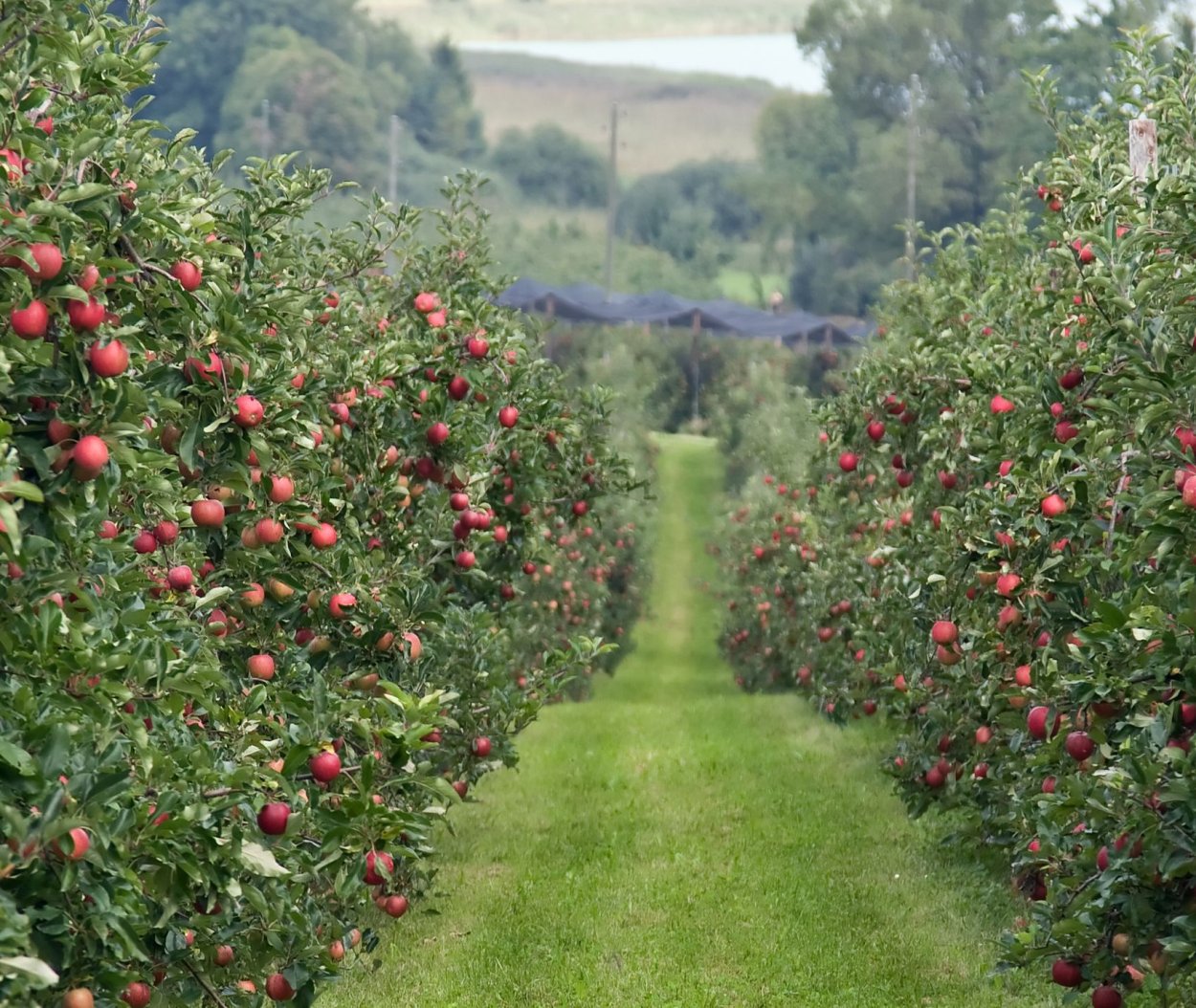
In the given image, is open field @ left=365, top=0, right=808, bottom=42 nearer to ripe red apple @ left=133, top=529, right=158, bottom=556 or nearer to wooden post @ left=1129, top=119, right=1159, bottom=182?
wooden post @ left=1129, top=119, right=1159, bottom=182

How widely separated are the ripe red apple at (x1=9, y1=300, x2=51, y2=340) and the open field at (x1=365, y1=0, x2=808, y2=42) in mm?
179624

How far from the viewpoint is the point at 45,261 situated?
12.9 feet

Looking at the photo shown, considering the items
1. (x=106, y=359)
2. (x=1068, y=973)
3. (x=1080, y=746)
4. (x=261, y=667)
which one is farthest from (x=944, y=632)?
(x=106, y=359)

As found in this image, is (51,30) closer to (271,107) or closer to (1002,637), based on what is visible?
(1002,637)

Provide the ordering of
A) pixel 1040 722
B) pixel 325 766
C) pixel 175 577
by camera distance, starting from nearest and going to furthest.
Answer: pixel 325 766
pixel 175 577
pixel 1040 722

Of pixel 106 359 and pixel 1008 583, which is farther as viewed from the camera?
pixel 1008 583

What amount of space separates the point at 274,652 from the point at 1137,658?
3.38m

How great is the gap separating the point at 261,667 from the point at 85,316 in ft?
7.74

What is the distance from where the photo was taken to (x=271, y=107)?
3406 inches

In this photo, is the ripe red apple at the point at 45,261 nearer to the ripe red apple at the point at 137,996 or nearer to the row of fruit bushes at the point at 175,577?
the row of fruit bushes at the point at 175,577

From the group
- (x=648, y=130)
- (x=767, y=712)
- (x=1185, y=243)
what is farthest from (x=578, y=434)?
(x=648, y=130)

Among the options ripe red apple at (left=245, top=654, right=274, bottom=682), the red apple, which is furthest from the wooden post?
the red apple

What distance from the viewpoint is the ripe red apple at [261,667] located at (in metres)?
6.17

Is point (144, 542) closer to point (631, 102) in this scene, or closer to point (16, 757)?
point (16, 757)
